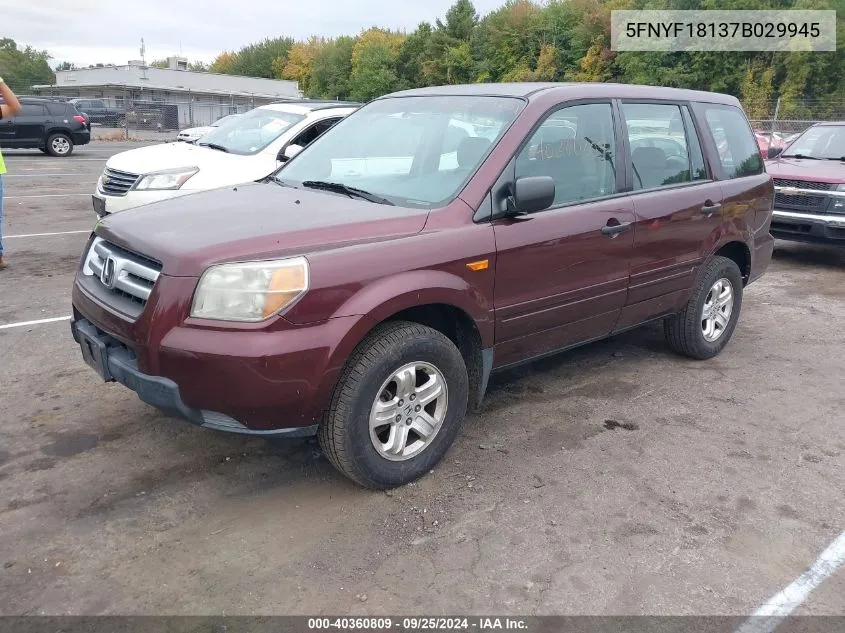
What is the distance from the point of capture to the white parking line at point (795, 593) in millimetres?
2607

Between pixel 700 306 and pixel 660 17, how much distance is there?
1807 inches

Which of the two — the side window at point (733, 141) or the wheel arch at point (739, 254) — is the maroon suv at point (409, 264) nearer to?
the side window at point (733, 141)

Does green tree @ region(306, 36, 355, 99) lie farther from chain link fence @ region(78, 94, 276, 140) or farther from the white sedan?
the white sedan

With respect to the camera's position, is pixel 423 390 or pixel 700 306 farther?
pixel 700 306

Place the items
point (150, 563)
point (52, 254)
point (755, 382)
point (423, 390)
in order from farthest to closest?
point (52, 254)
point (755, 382)
point (423, 390)
point (150, 563)

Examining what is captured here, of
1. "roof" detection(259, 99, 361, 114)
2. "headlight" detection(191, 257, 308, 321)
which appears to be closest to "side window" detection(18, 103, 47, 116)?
"roof" detection(259, 99, 361, 114)

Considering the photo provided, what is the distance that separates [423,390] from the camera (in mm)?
3383

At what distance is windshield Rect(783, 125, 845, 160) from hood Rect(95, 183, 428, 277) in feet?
26.6

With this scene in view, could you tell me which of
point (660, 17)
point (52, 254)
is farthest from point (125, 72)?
point (52, 254)

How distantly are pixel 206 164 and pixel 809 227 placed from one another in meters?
6.97

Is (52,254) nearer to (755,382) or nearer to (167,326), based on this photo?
(167,326)

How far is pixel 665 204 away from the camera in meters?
4.49

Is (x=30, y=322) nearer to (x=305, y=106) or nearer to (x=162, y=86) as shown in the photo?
(x=305, y=106)

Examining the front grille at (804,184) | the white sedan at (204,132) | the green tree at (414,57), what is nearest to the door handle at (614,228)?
the front grille at (804,184)
